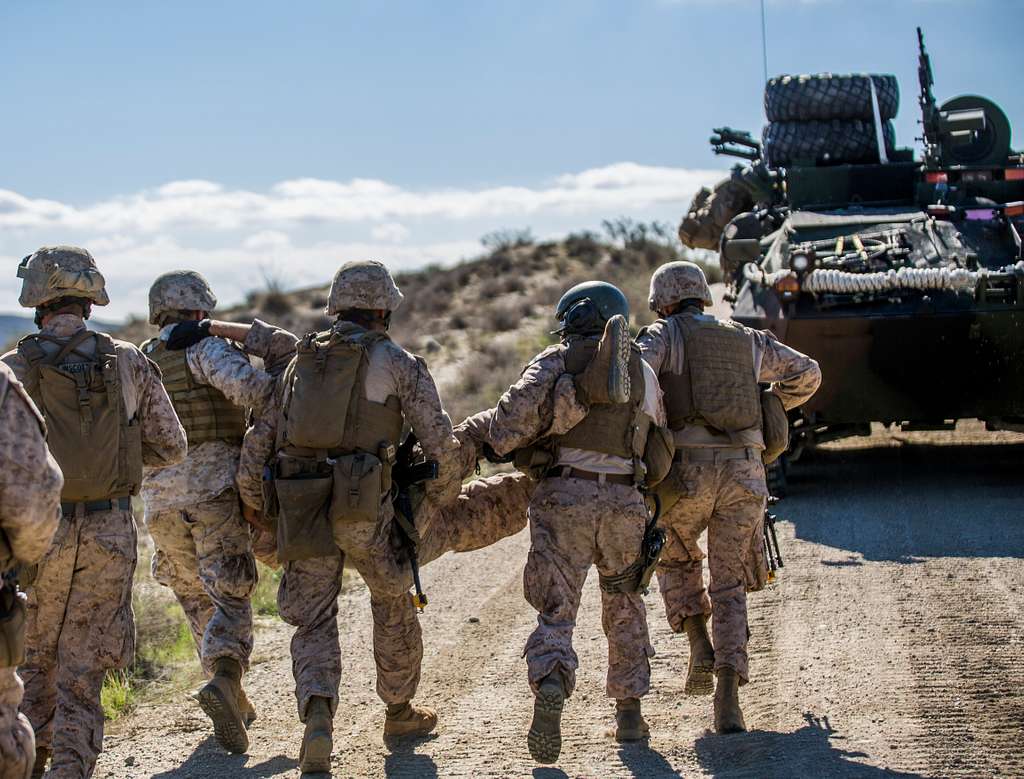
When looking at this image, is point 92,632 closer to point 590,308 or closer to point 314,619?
point 314,619

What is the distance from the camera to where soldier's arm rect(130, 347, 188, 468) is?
17.8 ft

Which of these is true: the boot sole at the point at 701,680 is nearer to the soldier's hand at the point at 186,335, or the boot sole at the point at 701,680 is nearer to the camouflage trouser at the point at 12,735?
the soldier's hand at the point at 186,335

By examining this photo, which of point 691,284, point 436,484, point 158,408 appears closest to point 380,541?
point 436,484

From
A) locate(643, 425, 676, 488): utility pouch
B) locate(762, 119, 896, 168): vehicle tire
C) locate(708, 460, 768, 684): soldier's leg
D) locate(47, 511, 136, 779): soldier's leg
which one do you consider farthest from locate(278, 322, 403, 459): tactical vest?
locate(762, 119, 896, 168): vehicle tire

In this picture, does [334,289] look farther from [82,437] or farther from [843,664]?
[843,664]

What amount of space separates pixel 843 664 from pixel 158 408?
11.0 ft

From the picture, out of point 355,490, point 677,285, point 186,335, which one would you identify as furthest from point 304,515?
point 677,285

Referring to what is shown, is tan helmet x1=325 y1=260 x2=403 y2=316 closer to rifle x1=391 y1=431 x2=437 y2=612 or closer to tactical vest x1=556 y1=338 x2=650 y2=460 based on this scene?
rifle x1=391 y1=431 x2=437 y2=612

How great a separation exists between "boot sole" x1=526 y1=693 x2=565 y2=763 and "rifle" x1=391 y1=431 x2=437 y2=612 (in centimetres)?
78

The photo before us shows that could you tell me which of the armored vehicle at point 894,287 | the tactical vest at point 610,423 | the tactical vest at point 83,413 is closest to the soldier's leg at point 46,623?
the tactical vest at point 83,413

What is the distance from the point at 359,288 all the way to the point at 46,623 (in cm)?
178

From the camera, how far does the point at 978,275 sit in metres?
10.2

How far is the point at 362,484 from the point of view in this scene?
5.54 metres

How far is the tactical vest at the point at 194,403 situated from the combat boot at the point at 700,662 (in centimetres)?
223
